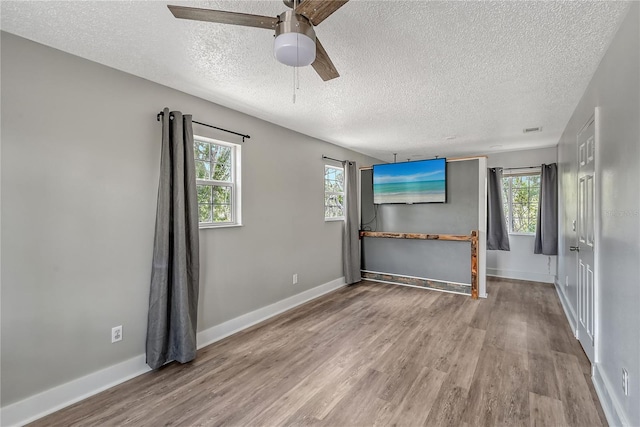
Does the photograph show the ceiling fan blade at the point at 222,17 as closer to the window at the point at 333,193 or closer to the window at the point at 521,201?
the window at the point at 333,193

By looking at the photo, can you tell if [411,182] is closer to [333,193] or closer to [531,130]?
[333,193]

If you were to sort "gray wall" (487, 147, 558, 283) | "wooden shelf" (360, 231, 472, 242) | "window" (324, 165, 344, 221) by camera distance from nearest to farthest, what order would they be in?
"wooden shelf" (360, 231, 472, 242) → "window" (324, 165, 344, 221) → "gray wall" (487, 147, 558, 283)

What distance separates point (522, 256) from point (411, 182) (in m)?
2.65

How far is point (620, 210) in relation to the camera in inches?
68.1

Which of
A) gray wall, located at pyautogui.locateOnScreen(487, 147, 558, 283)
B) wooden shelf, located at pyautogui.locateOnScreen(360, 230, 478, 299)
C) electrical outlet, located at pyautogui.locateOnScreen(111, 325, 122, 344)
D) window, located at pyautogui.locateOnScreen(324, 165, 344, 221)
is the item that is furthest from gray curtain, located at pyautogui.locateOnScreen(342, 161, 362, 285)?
electrical outlet, located at pyautogui.locateOnScreen(111, 325, 122, 344)

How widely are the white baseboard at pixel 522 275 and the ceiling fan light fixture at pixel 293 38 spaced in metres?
5.88

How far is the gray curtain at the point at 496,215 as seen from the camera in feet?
17.8

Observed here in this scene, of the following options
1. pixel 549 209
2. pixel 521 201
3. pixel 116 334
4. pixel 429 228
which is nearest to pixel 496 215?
pixel 521 201

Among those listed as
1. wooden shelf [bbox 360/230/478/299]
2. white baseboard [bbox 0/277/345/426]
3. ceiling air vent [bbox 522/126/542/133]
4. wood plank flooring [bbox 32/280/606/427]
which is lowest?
wood plank flooring [bbox 32/280/606/427]

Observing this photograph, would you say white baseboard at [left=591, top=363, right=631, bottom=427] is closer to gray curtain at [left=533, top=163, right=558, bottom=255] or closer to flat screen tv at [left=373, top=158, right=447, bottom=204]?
flat screen tv at [left=373, top=158, right=447, bottom=204]

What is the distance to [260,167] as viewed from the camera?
3.55 m

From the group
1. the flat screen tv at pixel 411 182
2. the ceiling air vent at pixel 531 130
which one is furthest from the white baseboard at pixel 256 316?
the ceiling air vent at pixel 531 130

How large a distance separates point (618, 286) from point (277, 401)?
2.31m

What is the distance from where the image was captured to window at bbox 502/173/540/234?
541 cm
